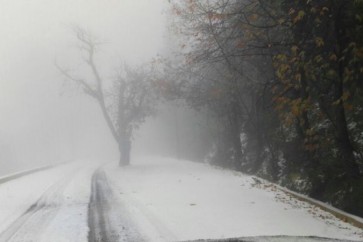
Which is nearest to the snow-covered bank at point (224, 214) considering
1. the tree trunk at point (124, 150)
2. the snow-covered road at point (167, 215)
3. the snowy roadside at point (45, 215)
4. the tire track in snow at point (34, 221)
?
the snow-covered road at point (167, 215)

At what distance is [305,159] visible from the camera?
17469 mm

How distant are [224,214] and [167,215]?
1359 mm

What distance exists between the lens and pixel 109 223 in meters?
10.4

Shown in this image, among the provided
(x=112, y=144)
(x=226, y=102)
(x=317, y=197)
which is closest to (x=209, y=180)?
(x=317, y=197)

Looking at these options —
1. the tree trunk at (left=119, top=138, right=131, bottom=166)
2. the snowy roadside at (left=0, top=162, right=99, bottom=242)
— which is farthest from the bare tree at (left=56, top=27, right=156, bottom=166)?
the snowy roadside at (left=0, top=162, right=99, bottom=242)

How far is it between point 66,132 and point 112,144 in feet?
68.6

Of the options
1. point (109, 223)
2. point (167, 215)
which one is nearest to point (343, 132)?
point (167, 215)

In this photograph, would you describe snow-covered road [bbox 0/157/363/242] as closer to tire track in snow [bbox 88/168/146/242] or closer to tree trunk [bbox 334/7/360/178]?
tire track in snow [bbox 88/168/146/242]

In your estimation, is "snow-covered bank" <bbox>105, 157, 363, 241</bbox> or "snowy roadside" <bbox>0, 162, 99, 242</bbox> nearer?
"snow-covered bank" <bbox>105, 157, 363, 241</bbox>

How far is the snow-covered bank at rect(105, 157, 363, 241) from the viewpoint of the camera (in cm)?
894

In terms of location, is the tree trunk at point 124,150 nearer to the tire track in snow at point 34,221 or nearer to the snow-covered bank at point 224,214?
the snow-covered bank at point 224,214

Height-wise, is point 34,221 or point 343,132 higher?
point 343,132

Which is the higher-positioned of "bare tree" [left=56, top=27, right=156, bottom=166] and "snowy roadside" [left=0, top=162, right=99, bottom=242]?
"bare tree" [left=56, top=27, right=156, bottom=166]

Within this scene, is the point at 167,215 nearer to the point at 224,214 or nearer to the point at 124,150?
the point at 224,214
